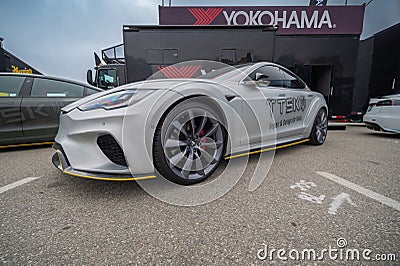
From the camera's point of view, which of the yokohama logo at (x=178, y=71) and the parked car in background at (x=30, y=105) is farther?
the yokohama logo at (x=178, y=71)

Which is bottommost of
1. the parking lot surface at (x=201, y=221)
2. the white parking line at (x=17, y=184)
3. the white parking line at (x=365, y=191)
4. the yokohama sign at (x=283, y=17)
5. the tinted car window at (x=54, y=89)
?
the white parking line at (x=17, y=184)

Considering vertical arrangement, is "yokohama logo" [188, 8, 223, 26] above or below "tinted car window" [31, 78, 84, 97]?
above

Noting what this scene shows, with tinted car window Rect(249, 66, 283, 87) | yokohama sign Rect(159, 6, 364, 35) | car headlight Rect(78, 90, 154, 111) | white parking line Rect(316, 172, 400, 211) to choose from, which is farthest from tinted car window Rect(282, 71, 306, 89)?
yokohama sign Rect(159, 6, 364, 35)

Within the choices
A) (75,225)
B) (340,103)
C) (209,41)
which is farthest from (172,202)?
(340,103)

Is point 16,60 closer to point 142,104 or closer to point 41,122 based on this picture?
point 41,122

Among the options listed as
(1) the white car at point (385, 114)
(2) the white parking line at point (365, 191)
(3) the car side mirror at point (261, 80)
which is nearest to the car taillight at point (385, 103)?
(1) the white car at point (385, 114)

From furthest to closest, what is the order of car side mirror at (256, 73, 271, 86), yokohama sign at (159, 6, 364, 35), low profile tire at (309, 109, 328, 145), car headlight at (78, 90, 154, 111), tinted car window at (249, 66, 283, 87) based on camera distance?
yokohama sign at (159, 6, 364, 35) < low profile tire at (309, 109, 328, 145) < tinted car window at (249, 66, 283, 87) < car side mirror at (256, 73, 271, 86) < car headlight at (78, 90, 154, 111)

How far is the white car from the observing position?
403 centimetres

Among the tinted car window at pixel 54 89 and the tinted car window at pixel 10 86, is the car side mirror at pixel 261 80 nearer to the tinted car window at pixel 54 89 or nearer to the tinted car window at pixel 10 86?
the tinted car window at pixel 54 89

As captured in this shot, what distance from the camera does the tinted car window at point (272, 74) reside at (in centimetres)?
250

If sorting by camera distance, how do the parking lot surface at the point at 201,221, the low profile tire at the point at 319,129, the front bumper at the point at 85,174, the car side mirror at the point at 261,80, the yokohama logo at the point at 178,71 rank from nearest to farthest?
the parking lot surface at the point at 201,221
the front bumper at the point at 85,174
the car side mirror at the point at 261,80
the low profile tire at the point at 319,129
the yokohama logo at the point at 178,71

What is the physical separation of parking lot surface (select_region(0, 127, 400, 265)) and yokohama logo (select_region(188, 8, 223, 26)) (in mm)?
6030

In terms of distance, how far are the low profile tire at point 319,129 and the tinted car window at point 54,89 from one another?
3960mm

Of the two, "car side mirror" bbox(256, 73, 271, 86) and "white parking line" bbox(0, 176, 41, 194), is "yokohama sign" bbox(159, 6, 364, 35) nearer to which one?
"car side mirror" bbox(256, 73, 271, 86)
